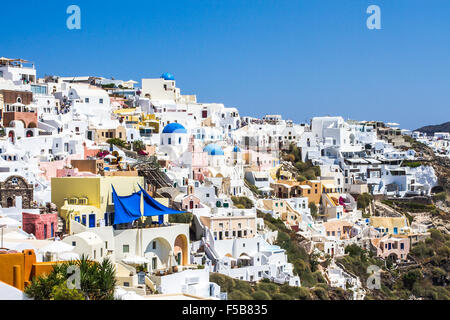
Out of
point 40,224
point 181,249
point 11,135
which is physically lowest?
point 181,249

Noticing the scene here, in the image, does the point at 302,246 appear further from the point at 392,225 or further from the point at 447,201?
the point at 447,201

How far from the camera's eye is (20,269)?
47.0 feet

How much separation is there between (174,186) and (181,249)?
8.02m

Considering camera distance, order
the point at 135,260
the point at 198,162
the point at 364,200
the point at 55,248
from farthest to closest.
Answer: the point at 364,200
the point at 198,162
the point at 135,260
the point at 55,248

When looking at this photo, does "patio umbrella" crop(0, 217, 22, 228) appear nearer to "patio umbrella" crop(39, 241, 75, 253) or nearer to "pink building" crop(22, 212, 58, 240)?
"pink building" crop(22, 212, 58, 240)

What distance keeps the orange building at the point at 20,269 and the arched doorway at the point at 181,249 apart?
9807 mm

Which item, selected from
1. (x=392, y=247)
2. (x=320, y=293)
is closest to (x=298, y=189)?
(x=392, y=247)

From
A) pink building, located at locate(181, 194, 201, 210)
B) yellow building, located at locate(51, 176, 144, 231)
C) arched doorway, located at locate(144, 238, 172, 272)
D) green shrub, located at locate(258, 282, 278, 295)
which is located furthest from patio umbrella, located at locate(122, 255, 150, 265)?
pink building, located at locate(181, 194, 201, 210)

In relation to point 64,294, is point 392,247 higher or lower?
lower

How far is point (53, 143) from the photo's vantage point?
3366cm

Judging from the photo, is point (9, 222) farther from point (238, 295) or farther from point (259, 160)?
point (259, 160)
